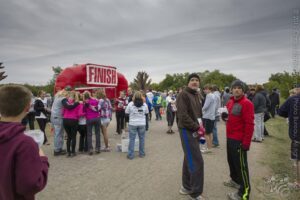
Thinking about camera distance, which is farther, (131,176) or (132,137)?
(132,137)

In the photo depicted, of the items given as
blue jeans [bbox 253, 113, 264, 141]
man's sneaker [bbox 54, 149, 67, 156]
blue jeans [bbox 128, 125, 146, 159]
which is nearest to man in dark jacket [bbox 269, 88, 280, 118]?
blue jeans [bbox 253, 113, 264, 141]

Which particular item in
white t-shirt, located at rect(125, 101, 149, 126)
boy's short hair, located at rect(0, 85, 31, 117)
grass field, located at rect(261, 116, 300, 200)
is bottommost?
grass field, located at rect(261, 116, 300, 200)

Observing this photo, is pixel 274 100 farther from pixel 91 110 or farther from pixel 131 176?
pixel 131 176

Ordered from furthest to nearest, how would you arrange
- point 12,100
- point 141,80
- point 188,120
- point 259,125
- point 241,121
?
point 141,80, point 259,125, point 241,121, point 188,120, point 12,100

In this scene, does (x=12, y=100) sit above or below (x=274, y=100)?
above

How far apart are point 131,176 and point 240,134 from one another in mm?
2700

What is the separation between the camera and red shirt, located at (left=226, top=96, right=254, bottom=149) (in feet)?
14.4

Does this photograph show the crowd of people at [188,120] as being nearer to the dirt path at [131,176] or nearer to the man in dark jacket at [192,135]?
the man in dark jacket at [192,135]

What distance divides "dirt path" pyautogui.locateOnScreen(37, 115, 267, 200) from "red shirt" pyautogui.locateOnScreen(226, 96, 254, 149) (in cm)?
119

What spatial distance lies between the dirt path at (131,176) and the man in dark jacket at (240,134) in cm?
50

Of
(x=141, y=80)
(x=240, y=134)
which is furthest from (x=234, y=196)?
(x=141, y=80)

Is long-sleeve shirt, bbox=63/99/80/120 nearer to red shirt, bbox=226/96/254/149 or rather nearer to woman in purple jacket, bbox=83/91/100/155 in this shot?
woman in purple jacket, bbox=83/91/100/155

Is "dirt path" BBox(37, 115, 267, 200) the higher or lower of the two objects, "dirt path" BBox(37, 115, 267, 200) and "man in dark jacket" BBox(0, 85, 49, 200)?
the lower

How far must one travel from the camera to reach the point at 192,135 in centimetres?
454
